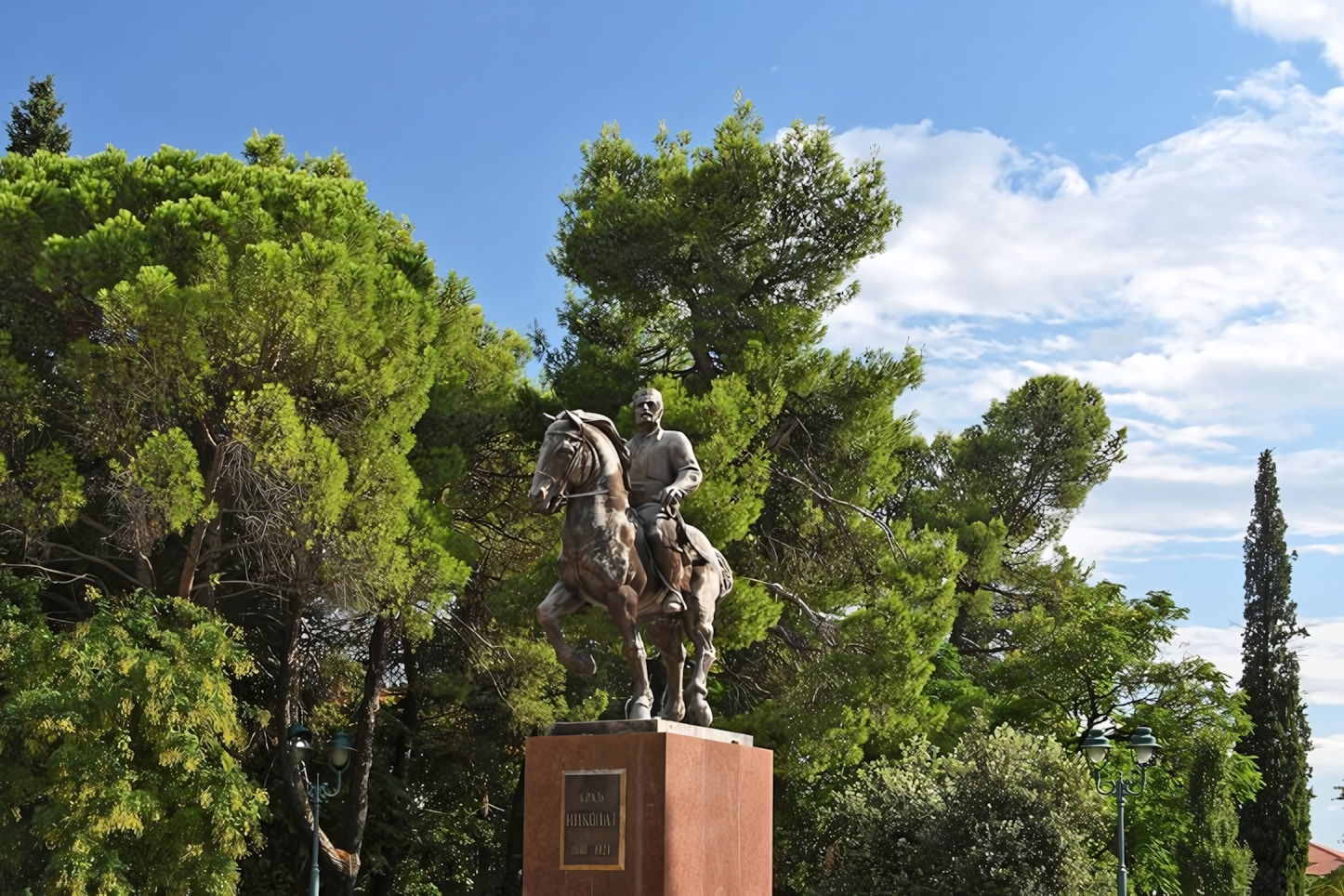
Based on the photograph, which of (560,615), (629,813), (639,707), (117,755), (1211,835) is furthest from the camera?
(1211,835)

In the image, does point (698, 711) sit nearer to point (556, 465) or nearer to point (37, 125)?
point (556, 465)

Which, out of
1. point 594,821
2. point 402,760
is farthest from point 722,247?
point 594,821

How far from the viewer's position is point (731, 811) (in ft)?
35.0

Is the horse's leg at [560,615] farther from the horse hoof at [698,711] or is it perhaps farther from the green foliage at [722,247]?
the green foliage at [722,247]

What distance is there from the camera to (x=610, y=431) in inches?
452

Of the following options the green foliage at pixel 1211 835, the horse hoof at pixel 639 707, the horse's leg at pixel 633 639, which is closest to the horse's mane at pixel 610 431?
the horse's leg at pixel 633 639

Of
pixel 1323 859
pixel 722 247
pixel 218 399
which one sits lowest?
pixel 1323 859

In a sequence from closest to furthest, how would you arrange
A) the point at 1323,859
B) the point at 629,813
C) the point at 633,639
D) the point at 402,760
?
the point at 629,813, the point at 633,639, the point at 402,760, the point at 1323,859

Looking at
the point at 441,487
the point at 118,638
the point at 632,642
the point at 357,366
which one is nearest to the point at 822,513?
the point at 441,487

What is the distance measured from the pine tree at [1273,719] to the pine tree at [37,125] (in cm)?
2508

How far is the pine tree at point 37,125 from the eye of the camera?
27953 mm

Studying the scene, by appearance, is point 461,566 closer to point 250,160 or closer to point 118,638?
point 118,638

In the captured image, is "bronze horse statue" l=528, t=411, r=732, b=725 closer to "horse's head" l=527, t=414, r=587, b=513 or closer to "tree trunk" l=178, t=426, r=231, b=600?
"horse's head" l=527, t=414, r=587, b=513

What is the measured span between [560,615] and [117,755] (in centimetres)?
970
